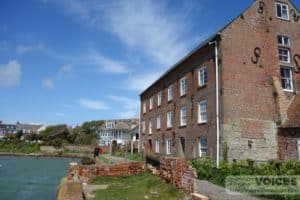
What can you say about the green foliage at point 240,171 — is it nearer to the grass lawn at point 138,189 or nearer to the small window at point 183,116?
the grass lawn at point 138,189

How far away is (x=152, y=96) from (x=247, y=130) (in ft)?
57.9

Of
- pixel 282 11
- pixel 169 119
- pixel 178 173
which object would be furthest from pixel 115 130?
pixel 178 173

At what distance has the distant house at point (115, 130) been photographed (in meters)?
75.5

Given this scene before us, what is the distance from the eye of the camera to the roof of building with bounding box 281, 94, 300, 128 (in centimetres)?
1994

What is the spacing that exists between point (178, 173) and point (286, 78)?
617 inches

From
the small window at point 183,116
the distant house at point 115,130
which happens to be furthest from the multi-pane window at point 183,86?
the distant house at point 115,130

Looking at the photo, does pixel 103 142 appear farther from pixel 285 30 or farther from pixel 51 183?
pixel 285 30

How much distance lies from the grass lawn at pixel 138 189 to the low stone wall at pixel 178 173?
270 millimetres

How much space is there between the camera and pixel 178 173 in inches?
427

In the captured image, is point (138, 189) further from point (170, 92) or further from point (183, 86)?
point (170, 92)

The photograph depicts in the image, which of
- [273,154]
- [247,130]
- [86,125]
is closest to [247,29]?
[247,130]

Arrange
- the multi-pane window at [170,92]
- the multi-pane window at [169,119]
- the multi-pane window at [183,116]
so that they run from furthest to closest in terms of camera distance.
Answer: the multi-pane window at [170,92]
the multi-pane window at [169,119]
the multi-pane window at [183,116]

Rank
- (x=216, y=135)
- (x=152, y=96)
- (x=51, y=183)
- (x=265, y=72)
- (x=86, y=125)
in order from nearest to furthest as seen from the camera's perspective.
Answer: (x=216, y=135), (x=265, y=72), (x=51, y=183), (x=152, y=96), (x=86, y=125)

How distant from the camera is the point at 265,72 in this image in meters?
21.0
